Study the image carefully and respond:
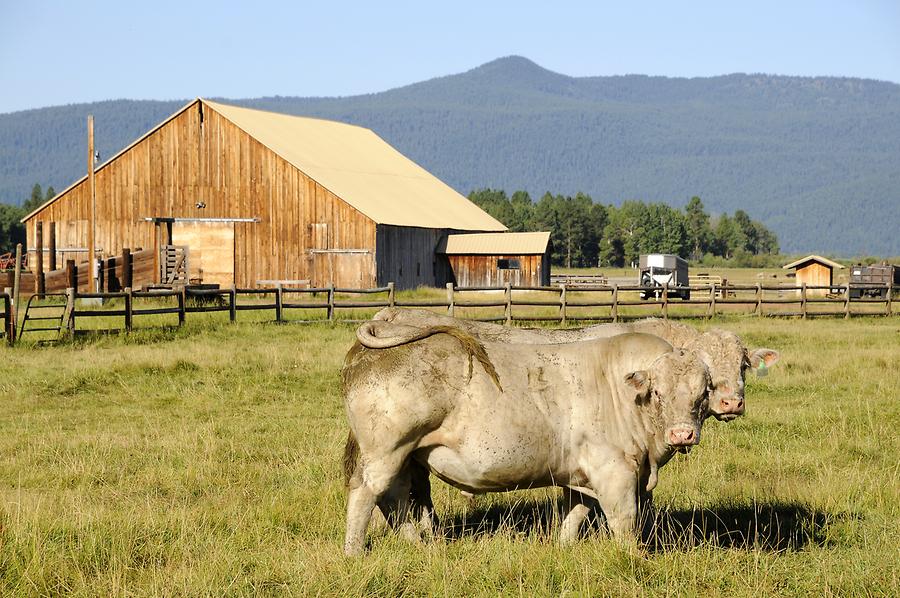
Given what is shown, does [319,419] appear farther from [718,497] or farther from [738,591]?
[738,591]

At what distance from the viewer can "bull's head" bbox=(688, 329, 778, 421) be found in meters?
6.68

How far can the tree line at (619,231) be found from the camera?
141 metres

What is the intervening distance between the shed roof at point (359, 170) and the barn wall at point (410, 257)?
1.52 feet

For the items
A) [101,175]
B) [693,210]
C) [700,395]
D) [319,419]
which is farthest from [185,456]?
[693,210]

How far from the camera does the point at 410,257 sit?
44375 millimetres

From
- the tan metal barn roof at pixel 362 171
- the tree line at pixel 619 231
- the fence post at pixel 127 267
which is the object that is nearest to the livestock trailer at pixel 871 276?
the tan metal barn roof at pixel 362 171

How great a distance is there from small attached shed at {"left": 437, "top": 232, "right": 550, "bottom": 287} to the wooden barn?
3.75m

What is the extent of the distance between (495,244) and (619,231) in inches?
4410

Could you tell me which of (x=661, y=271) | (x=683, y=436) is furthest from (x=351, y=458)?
(x=661, y=271)

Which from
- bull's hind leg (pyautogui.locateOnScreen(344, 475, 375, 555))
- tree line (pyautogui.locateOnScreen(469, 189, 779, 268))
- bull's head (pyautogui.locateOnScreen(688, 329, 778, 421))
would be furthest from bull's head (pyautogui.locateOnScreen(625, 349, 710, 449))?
tree line (pyautogui.locateOnScreen(469, 189, 779, 268))

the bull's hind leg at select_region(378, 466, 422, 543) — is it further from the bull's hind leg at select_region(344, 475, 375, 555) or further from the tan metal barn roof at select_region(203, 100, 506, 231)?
the tan metal barn roof at select_region(203, 100, 506, 231)

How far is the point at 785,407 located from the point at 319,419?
6151mm

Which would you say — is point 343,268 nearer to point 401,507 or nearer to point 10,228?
point 401,507

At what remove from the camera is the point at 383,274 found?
41.5 metres
